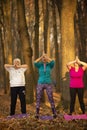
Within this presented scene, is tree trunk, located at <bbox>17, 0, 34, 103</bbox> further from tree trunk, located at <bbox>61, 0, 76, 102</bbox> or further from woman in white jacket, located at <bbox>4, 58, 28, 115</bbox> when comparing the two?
woman in white jacket, located at <bbox>4, 58, 28, 115</bbox>

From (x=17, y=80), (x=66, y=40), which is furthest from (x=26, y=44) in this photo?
(x=17, y=80)

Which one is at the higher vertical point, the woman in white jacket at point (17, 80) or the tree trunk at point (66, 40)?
the tree trunk at point (66, 40)

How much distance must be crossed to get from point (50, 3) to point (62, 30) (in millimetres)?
10078

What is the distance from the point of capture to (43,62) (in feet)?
39.3

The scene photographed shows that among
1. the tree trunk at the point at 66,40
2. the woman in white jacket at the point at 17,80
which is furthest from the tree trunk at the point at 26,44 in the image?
the woman in white jacket at the point at 17,80

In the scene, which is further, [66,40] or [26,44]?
[26,44]

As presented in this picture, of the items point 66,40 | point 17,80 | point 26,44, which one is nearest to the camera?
point 17,80

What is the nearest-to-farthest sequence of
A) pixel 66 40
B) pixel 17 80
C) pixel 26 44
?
1. pixel 17 80
2. pixel 66 40
3. pixel 26 44

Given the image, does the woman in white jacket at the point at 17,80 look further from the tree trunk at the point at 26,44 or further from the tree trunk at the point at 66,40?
the tree trunk at the point at 26,44

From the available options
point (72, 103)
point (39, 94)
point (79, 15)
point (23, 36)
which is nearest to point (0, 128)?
point (39, 94)

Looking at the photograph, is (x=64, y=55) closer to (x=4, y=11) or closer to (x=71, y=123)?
(x=71, y=123)

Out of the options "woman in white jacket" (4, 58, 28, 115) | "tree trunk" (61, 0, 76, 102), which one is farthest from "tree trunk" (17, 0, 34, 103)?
"woman in white jacket" (4, 58, 28, 115)

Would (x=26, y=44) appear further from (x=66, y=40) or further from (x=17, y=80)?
(x=17, y=80)

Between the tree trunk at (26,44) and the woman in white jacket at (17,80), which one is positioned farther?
the tree trunk at (26,44)
